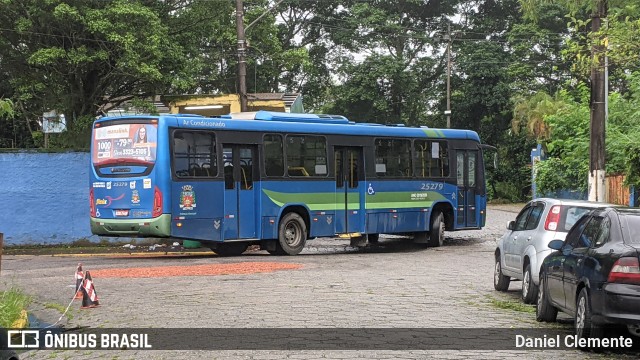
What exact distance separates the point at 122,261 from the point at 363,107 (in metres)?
37.2

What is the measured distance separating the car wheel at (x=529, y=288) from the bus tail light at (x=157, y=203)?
9.09 meters

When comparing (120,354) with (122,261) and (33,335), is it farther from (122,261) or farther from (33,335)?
(122,261)

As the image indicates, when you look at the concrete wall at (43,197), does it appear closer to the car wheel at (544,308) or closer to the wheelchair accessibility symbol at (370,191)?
the wheelchair accessibility symbol at (370,191)

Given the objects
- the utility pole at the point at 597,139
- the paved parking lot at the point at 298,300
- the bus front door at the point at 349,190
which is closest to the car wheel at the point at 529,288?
the paved parking lot at the point at 298,300

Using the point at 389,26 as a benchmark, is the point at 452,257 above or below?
below

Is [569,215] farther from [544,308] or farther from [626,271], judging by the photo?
[626,271]

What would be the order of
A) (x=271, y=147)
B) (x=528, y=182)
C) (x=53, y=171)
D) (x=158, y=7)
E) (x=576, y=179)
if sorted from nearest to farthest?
(x=271, y=147)
(x=53, y=171)
(x=158, y=7)
(x=576, y=179)
(x=528, y=182)

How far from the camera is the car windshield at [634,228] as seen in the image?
29.8 feet

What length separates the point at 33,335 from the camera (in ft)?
32.8

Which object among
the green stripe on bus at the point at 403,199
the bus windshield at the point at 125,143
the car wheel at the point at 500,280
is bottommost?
the car wheel at the point at 500,280

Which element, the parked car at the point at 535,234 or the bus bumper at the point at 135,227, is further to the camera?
the bus bumper at the point at 135,227

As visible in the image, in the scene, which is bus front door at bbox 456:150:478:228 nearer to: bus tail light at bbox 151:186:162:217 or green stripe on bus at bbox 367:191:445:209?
green stripe on bus at bbox 367:191:445:209

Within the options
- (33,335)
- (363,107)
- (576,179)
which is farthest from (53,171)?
(363,107)

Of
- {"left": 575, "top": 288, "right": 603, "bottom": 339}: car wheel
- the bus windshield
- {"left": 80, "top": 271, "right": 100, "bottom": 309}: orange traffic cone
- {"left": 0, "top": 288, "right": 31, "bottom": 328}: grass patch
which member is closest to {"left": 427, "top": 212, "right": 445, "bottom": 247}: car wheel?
the bus windshield
